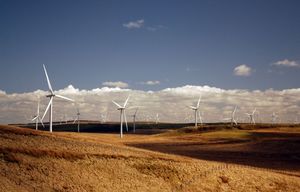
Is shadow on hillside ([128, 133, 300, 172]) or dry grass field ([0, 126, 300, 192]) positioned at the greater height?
dry grass field ([0, 126, 300, 192])

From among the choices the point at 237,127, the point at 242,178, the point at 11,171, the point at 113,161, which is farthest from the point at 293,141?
the point at 11,171

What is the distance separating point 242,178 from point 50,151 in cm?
1323

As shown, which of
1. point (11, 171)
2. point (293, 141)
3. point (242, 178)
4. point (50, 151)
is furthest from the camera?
point (293, 141)

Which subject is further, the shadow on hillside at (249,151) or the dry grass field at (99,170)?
the shadow on hillside at (249,151)

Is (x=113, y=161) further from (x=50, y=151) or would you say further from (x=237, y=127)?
(x=237, y=127)

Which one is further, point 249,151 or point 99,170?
point 249,151

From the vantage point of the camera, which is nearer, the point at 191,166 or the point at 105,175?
the point at 105,175

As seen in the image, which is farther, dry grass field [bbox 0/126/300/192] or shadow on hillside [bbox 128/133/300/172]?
shadow on hillside [bbox 128/133/300/172]

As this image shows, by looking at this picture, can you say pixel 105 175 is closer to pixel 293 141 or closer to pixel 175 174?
pixel 175 174

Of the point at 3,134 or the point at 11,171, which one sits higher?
the point at 3,134

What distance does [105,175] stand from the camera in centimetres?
2505

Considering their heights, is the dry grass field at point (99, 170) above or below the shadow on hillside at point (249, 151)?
above

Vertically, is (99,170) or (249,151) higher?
(99,170)

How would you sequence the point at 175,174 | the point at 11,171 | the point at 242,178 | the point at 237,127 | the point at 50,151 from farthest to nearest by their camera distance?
the point at 237,127 → the point at 242,178 → the point at 175,174 → the point at 50,151 → the point at 11,171
